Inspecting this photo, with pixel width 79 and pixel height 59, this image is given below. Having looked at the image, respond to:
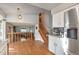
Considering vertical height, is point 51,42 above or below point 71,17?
below

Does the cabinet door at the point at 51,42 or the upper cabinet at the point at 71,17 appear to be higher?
the upper cabinet at the point at 71,17

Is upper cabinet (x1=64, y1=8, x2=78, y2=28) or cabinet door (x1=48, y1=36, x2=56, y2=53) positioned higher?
upper cabinet (x1=64, y1=8, x2=78, y2=28)

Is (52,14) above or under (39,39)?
above

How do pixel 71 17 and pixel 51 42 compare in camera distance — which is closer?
pixel 51 42

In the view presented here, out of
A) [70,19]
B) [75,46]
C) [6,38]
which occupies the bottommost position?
[75,46]

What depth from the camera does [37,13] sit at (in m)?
2.13

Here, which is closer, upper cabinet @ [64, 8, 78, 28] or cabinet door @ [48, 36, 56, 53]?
cabinet door @ [48, 36, 56, 53]

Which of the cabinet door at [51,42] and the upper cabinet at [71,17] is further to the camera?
the upper cabinet at [71,17]

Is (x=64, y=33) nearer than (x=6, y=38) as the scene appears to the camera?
No
